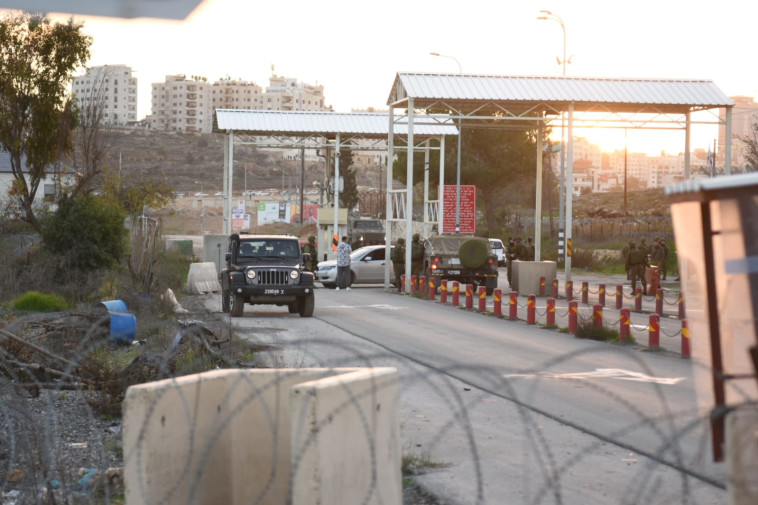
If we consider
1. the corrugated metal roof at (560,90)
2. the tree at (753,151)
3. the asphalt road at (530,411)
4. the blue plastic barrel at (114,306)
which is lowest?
the asphalt road at (530,411)

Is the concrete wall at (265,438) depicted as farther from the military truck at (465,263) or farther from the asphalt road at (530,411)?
the military truck at (465,263)

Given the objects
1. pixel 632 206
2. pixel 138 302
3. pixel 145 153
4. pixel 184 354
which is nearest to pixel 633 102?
pixel 138 302

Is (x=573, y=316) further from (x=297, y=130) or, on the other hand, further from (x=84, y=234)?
(x=297, y=130)

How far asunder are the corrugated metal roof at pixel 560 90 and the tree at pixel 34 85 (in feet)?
37.5

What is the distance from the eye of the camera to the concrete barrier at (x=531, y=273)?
33375 millimetres

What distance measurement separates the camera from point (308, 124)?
49219 millimetres

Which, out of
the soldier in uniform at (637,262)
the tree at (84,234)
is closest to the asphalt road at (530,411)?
the tree at (84,234)

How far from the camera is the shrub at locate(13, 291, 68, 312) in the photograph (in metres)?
21.0

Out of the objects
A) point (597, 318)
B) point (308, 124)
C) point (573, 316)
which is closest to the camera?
point (597, 318)

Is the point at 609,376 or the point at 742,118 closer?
the point at 609,376

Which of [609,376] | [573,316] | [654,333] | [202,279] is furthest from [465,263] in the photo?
[609,376]

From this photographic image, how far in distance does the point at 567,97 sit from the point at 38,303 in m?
19.8

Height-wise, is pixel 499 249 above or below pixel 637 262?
above

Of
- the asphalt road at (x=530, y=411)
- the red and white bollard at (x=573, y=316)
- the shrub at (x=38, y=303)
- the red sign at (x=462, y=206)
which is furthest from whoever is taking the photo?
the red sign at (x=462, y=206)
